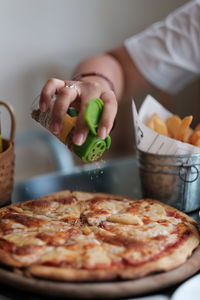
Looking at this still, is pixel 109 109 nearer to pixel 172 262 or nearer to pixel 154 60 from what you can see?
pixel 172 262

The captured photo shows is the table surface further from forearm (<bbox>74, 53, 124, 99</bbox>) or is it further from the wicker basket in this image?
forearm (<bbox>74, 53, 124, 99</bbox>)

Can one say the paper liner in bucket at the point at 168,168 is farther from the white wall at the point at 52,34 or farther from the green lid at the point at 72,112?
the white wall at the point at 52,34

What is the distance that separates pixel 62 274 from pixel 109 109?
336 mm

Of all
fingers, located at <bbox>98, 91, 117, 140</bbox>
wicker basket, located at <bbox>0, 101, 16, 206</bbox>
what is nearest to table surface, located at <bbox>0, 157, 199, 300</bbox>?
wicker basket, located at <bbox>0, 101, 16, 206</bbox>

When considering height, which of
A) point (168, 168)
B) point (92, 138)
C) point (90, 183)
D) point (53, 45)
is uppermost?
point (53, 45)

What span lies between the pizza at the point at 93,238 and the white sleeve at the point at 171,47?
685 mm

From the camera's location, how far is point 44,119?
3.19 ft

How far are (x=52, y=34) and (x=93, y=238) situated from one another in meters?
1.72

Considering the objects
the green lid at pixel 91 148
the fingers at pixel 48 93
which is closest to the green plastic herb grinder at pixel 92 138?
the green lid at pixel 91 148

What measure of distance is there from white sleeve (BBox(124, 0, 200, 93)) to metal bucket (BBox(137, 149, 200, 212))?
1.98 ft

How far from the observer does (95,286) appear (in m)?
0.70

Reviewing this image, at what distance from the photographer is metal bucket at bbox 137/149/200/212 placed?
3.38ft

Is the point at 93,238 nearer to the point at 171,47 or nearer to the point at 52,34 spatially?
the point at 171,47

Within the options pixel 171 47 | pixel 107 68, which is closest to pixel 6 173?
pixel 107 68
